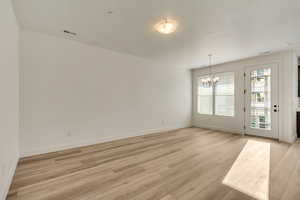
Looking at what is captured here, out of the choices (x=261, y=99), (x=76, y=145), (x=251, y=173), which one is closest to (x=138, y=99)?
(x=76, y=145)

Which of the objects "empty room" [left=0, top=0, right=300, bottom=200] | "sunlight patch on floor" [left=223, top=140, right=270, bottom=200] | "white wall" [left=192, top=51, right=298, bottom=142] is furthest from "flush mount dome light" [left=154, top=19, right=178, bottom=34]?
"white wall" [left=192, top=51, right=298, bottom=142]

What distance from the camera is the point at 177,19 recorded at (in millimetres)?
2629

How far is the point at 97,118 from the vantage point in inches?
160

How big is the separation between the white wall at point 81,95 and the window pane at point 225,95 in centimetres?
230

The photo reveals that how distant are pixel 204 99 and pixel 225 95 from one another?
945 millimetres

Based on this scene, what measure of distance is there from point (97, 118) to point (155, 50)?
2.67 meters

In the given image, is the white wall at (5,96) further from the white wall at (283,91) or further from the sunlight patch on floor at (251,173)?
the white wall at (283,91)

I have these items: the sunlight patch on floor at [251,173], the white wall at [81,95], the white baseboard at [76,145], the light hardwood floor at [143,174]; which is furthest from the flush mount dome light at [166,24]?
the white baseboard at [76,145]

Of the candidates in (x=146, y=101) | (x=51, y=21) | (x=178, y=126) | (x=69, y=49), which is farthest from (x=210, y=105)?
(x=51, y=21)

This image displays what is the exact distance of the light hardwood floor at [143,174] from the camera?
189 cm

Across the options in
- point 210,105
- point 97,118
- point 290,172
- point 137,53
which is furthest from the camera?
point 210,105

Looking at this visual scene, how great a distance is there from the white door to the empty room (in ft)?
0.09

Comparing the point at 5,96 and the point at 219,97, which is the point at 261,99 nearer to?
the point at 219,97

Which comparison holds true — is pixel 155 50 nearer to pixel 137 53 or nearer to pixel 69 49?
pixel 137 53
